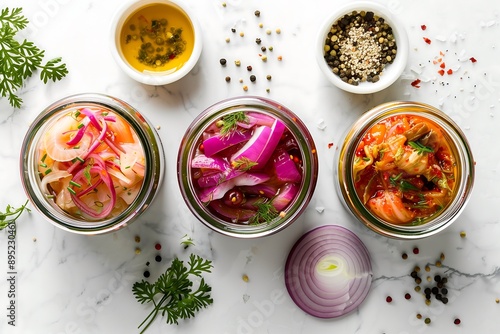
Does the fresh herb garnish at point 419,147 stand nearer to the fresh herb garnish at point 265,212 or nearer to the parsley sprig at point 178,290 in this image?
the fresh herb garnish at point 265,212

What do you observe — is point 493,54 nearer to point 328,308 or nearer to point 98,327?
point 328,308

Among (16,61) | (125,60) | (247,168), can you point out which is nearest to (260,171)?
(247,168)

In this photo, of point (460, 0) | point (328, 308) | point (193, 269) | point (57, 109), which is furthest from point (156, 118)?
point (460, 0)

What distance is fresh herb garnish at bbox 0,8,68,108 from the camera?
199 centimetres

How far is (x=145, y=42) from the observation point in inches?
80.9

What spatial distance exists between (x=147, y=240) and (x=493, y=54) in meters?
1.38

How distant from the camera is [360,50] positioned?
80.3 inches

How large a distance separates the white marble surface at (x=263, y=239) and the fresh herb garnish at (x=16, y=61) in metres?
0.05

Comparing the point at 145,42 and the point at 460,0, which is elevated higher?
the point at 145,42

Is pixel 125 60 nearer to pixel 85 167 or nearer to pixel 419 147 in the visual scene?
pixel 85 167

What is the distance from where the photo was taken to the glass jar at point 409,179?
5.93 ft

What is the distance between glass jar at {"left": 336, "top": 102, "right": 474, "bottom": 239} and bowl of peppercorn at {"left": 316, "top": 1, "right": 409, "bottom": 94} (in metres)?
0.21

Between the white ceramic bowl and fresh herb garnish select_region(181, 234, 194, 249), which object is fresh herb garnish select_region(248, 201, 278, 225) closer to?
fresh herb garnish select_region(181, 234, 194, 249)

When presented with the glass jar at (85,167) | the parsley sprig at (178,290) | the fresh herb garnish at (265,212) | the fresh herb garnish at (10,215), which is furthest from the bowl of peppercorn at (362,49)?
the fresh herb garnish at (10,215)
